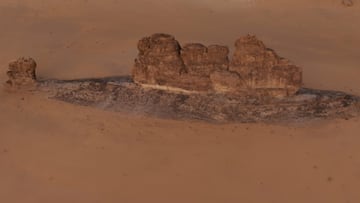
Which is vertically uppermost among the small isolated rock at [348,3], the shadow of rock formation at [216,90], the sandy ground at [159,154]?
the small isolated rock at [348,3]

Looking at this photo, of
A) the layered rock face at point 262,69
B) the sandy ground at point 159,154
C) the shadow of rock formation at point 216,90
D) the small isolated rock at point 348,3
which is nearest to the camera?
the sandy ground at point 159,154

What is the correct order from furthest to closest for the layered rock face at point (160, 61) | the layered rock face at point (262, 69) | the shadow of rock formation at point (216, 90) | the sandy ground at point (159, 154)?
1. the layered rock face at point (160, 61)
2. the layered rock face at point (262, 69)
3. the shadow of rock formation at point (216, 90)
4. the sandy ground at point (159, 154)

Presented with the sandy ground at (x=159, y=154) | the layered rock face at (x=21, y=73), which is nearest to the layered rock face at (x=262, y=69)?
the sandy ground at (x=159, y=154)

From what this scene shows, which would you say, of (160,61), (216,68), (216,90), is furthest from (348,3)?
(160,61)

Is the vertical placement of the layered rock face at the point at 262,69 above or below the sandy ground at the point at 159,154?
Result: above

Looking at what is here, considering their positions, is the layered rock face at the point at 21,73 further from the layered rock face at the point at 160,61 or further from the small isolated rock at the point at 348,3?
the small isolated rock at the point at 348,3

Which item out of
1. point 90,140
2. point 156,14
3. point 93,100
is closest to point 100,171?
point 90,140

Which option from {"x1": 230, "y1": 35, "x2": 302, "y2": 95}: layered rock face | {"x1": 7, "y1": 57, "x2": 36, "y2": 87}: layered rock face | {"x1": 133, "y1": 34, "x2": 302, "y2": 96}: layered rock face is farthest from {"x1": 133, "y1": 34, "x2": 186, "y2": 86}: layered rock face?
{"x1": 7, "y1": 57, "x2": 36, "y2": 87}: layered rock face

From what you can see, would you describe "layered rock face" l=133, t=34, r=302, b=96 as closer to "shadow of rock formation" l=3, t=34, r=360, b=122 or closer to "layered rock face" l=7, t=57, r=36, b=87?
"shadow of rock formation" l=3, t=34, r=360, b=122
